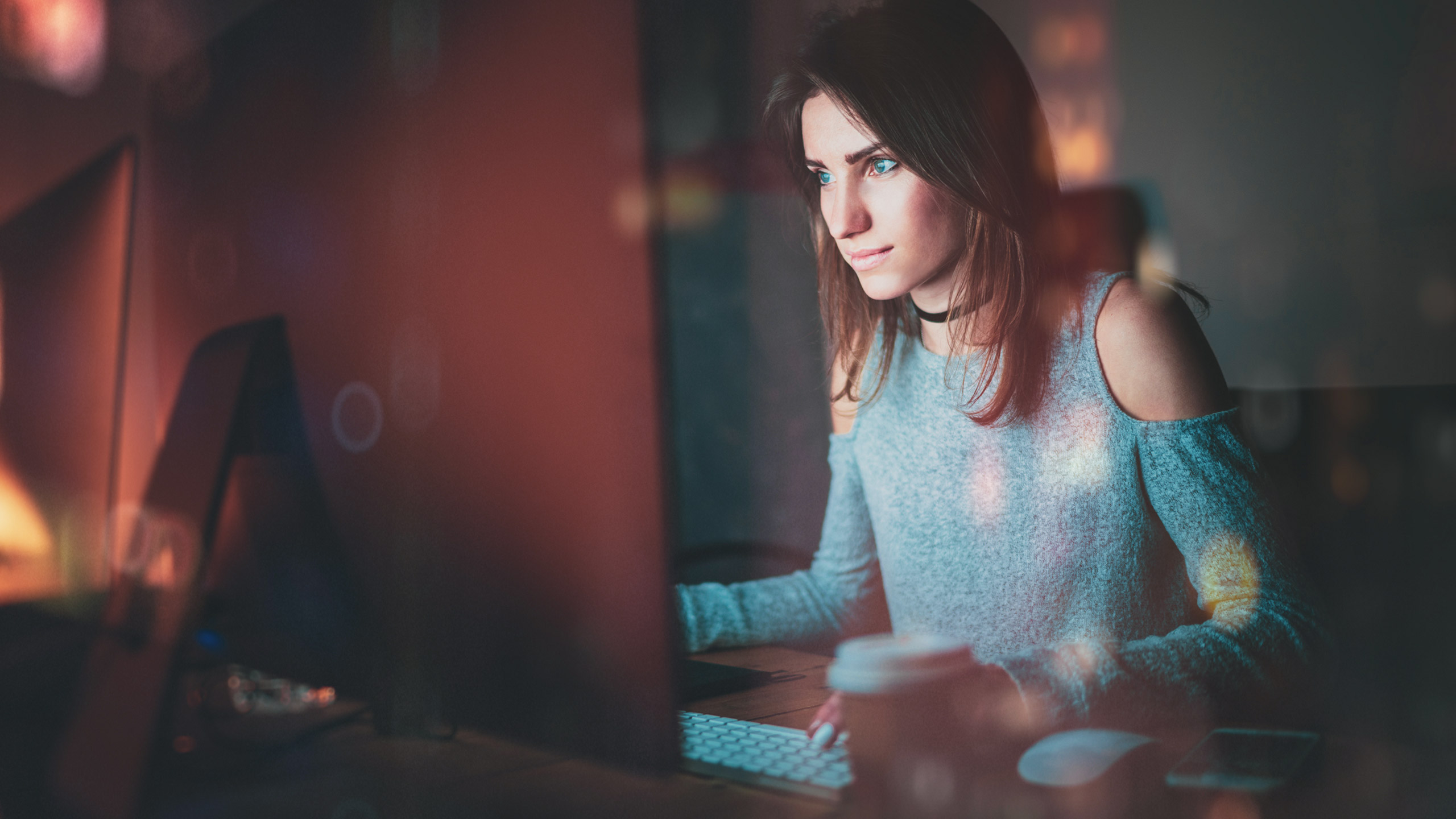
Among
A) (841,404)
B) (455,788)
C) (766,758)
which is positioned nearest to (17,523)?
(455,788)

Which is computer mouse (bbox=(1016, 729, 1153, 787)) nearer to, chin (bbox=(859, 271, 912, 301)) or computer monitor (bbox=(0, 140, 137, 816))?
chin (bbox=(859, 271, 912, 301))

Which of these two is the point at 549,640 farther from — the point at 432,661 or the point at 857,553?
the point at 857,553

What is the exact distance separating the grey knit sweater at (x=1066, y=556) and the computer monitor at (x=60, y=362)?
569 millimetres

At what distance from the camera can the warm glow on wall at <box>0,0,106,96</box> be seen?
3.08ft

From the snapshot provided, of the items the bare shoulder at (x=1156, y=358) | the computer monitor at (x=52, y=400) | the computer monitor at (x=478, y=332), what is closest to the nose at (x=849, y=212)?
the bare shoulder at (x=1156, y=358)

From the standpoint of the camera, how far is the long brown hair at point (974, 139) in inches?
34.9

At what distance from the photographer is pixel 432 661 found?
532 millimetres

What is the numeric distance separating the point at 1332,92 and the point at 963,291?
1.53 m

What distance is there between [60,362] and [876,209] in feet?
2.58

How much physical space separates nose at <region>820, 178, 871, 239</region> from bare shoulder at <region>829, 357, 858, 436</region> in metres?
0.30

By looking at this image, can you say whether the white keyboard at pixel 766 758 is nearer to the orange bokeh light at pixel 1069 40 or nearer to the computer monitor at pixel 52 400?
the computer monitor at pixel 52 400

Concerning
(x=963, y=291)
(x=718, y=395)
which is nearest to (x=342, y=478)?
(x=963, y=291)

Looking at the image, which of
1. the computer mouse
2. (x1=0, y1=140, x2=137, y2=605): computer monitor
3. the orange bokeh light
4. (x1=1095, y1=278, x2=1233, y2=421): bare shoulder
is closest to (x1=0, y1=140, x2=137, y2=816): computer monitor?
(x1=0, y1=140, x2=137, y2=605): computer monitor

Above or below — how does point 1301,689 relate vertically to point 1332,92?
below
